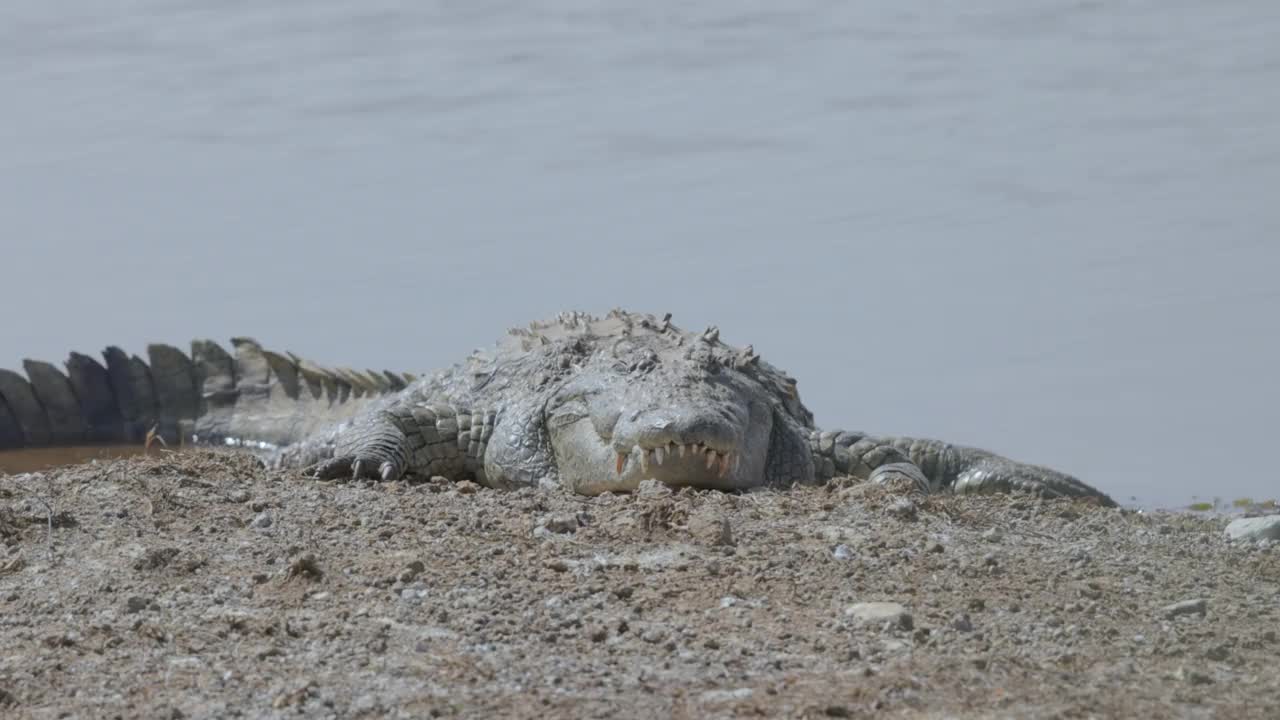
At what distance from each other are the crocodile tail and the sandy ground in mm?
6569

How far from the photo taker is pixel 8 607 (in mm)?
6719

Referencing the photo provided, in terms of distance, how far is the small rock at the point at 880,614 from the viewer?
620 cm

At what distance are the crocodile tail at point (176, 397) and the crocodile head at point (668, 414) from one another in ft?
16.1

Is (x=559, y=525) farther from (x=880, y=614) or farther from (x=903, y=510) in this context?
(x=880, y=614)

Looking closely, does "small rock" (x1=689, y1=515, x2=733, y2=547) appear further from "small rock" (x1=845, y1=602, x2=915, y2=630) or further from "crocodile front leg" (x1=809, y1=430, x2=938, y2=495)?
"crocodile front leg" (x1=809, y1=430, x2=938, y2=495)

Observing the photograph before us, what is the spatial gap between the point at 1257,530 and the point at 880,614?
3114 millimetres

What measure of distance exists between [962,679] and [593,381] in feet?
15.5

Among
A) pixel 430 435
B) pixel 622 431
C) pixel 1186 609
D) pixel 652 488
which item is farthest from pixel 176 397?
pixel 1186 609

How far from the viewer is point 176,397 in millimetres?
16000

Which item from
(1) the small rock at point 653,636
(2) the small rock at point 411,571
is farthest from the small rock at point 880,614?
(2) the small rock at point 411,571

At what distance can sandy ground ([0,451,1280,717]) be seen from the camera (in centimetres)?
553

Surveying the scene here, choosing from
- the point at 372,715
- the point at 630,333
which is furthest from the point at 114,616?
the point at 630,333

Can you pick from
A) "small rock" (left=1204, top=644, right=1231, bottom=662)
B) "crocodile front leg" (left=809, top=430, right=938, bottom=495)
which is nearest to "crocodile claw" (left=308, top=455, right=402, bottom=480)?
"crocodile front leg" (left=809, top=430, right=938, bottom=495)

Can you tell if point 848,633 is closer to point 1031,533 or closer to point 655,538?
point 655,538
